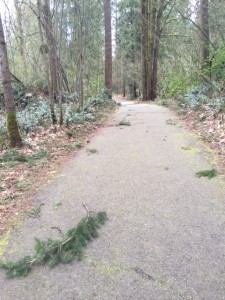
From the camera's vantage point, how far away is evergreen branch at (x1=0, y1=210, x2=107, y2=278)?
2289mm

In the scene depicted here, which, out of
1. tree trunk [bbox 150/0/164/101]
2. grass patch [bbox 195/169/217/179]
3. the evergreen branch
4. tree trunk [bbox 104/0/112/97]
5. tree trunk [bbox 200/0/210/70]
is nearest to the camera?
the evergreen branch

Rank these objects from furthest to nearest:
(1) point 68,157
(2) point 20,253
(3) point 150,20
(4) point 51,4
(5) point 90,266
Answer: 1. (3) point 150,20
2. (4) point 51,4
3. (1) point 68,157
4. (2) point 20,253
5. (5) point 90,266

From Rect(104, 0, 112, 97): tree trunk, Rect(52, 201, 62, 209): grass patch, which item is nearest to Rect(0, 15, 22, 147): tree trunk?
Rect(52, 201, 62, 209): grass patch

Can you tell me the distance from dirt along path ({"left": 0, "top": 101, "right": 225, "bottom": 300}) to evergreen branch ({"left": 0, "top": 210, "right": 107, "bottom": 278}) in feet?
0.19

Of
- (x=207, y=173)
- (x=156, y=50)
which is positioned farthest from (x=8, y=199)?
(x=156, y=50)

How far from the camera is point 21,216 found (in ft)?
10.5

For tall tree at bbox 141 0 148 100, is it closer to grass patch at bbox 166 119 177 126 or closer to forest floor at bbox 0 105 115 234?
grass patch at bbox 166 119 177 126

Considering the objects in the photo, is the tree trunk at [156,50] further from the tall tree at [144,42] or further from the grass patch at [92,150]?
the grass patch at [92,150]

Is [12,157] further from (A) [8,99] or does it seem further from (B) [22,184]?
(A) [8,99]

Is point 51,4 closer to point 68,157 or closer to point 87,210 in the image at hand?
point 68,157

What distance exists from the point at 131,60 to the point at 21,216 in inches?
982

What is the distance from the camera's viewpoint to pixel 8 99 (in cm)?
546

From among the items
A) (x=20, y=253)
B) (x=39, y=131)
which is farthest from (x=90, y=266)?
(x=39, y=131)

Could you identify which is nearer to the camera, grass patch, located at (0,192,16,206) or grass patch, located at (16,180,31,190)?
grass patch, located at (0,192,16,206)
